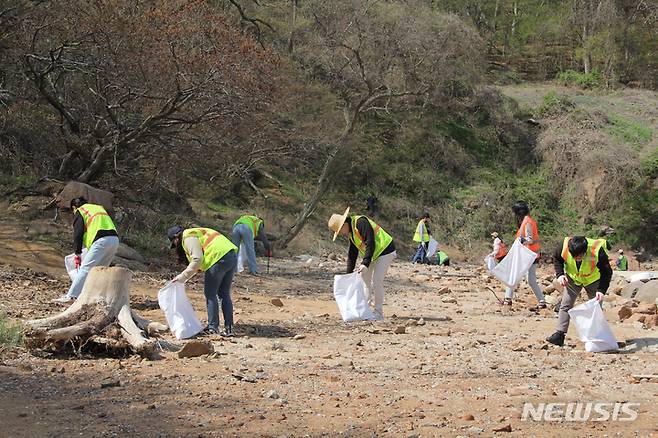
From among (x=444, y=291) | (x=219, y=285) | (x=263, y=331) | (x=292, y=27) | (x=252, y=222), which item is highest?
(x=292, y=27)

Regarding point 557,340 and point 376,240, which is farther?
point 376,240

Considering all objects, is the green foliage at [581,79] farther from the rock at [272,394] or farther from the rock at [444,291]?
the rock at [272,394]

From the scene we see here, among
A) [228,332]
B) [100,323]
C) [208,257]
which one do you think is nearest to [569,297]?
[228,332]

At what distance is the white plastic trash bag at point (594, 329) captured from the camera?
7.95 meters

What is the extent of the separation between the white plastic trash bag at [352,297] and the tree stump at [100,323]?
2732mm

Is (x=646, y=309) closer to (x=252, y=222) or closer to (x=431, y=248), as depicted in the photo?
(x=252, y=222)

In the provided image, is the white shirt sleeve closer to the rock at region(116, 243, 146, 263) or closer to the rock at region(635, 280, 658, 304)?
the rock at region(116, 243, 146, 263)

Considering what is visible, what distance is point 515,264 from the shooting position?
37.2 feet

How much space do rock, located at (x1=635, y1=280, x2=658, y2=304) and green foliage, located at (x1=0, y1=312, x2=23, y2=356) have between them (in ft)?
30.2

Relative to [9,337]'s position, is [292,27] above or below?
above

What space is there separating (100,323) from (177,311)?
3.83ft

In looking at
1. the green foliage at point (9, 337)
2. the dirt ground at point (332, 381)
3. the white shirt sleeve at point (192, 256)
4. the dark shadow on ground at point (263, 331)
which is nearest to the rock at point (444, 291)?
the dirt ground at point (332, 381)

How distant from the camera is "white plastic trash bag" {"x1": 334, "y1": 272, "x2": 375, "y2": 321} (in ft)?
31.6

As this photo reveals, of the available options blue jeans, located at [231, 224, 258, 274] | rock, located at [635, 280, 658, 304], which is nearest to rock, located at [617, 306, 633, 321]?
rock, located at [635, 280, 658, 304]
